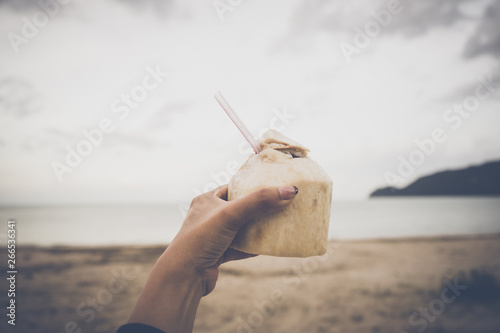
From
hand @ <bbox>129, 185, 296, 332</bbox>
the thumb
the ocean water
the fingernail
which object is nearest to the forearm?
hand @ <bbox>129, 185, 296, 332</bbox>

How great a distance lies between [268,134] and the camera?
6.36ft

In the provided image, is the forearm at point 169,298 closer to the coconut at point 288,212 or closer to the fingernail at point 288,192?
the coconut at point 288,212

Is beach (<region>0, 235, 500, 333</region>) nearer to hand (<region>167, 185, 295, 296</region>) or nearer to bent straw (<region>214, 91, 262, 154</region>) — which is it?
hand (<region>167, 185, 295, 296</region>)

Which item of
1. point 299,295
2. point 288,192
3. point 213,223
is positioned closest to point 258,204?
point 288,192

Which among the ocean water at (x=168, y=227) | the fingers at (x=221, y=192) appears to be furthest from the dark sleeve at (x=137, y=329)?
the ocean water at (x=168, y=227)

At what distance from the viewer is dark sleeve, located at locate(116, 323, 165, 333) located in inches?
58.8

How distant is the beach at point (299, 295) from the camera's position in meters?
5.23

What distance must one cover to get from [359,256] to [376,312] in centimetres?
483

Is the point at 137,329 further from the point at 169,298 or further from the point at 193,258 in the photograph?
the point at 193,258

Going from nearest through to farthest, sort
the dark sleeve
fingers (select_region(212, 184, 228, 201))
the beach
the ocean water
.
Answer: the dark sleeve < fingers (select_region(212, 184, 228, 201)) < the beach < the ocean water

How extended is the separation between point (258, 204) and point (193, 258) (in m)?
0.63

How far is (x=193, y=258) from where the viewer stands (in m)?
1.81

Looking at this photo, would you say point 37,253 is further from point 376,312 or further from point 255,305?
point 376,312

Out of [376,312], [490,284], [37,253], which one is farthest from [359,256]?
[37,253]
